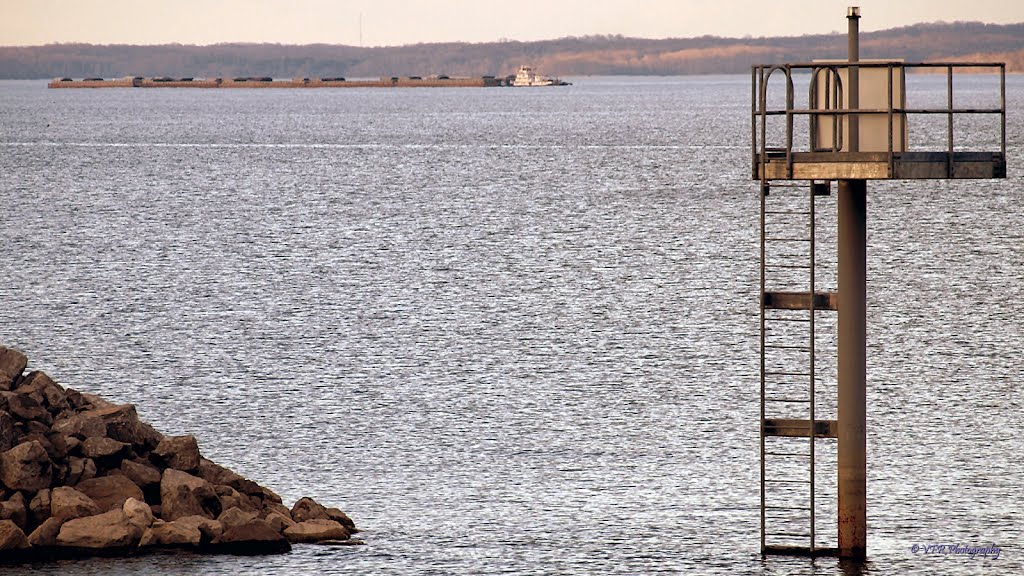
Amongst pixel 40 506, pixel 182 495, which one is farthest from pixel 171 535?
pixel 40 506

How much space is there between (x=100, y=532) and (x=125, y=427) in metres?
1.86

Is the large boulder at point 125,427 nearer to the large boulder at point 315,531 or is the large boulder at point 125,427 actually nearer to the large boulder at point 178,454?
the large boulder at point 178,454

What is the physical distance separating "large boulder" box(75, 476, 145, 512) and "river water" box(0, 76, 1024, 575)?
1007 mm

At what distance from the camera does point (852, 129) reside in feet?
65.3

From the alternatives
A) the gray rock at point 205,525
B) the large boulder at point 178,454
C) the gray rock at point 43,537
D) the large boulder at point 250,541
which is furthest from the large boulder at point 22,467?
the large boulder at point 250,541

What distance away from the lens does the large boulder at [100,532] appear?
20.7m

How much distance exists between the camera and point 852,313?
20.0 meters

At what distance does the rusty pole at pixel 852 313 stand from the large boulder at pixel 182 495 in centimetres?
824

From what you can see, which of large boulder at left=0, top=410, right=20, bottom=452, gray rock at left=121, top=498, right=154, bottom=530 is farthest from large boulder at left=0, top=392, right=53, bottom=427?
gray rock at left=121, top=498, right=154, bottom=530

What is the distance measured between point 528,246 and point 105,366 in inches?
1245

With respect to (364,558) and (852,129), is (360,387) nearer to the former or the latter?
(364,558)

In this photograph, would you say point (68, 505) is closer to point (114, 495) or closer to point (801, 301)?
point (114, 495)

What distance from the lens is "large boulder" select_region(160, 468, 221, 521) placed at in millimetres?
21312

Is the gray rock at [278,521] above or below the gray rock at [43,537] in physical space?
below
